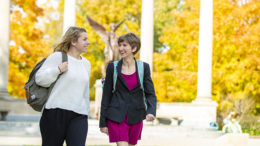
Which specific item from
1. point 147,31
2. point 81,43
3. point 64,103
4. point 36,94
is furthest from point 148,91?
point 147,31

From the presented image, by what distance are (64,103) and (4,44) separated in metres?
29.8

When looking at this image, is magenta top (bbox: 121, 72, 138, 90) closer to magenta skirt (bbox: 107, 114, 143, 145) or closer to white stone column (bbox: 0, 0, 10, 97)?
magenta skirt (bbox: 107, 114, 143, 145)

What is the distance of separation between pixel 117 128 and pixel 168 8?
62.1 metres

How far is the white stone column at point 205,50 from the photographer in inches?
1499

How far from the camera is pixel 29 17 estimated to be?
46000 mm

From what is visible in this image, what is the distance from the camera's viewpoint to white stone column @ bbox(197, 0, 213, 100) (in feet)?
125

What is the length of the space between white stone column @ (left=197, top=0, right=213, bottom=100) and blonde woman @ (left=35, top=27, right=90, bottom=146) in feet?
104

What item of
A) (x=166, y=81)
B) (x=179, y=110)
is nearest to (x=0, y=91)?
(x=179, y=110)

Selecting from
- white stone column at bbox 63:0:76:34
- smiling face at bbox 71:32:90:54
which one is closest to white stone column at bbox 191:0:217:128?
white stone column at bbox 63:0:76:34

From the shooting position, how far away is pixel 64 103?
23.5ft

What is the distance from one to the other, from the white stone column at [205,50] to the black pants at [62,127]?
31.8 metres

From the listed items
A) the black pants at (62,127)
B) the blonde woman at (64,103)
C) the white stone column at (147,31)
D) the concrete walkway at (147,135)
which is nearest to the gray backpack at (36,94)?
the blonde woman at (64,103)

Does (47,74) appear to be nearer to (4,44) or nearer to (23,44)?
(4,44)

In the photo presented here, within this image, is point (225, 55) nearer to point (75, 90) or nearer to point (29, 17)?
point (29, 17)
